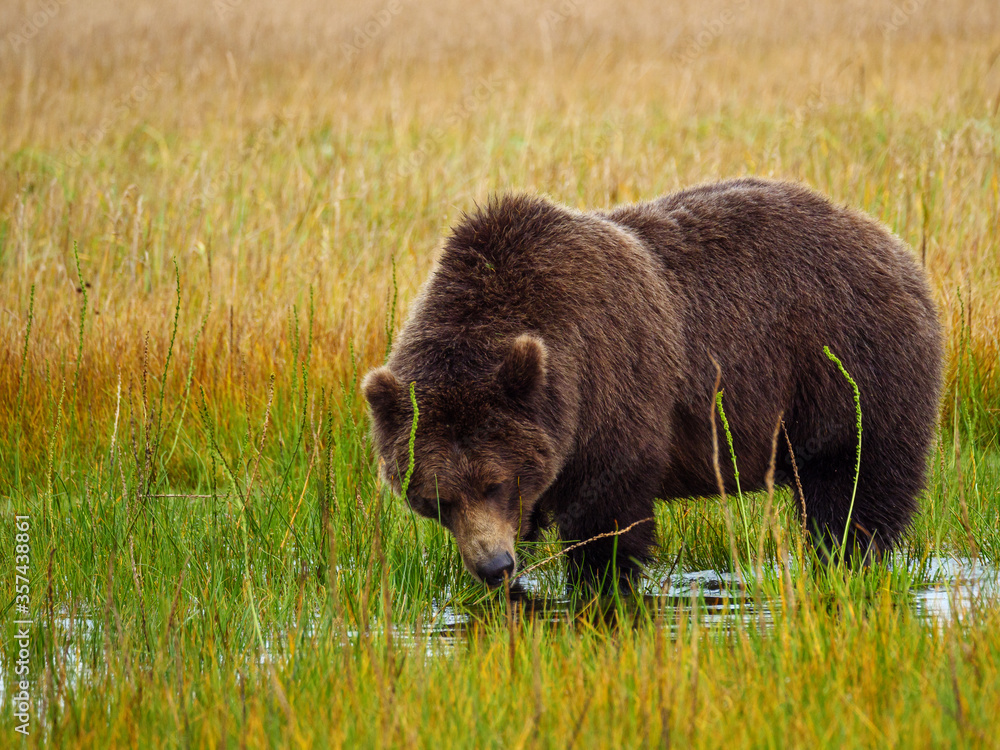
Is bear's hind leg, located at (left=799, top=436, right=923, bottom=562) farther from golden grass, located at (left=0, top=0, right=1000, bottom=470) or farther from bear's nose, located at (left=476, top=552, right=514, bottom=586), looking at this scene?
bear's nose, located at (left=476, top=552, right=514, bottom=586)

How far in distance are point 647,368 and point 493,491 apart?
0.91 m

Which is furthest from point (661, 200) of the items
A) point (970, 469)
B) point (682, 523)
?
point (970, 469)

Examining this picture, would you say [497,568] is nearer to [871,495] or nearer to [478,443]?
[478,443]

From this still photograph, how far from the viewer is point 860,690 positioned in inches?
110

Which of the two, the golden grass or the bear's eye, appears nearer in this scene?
the bear's eye

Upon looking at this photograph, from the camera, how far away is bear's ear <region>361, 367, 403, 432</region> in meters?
4.15

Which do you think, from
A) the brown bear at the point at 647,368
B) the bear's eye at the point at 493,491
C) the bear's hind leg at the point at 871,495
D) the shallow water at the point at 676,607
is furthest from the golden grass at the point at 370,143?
the shallow water at the point at 676,607

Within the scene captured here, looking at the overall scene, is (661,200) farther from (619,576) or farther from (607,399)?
(619,576)

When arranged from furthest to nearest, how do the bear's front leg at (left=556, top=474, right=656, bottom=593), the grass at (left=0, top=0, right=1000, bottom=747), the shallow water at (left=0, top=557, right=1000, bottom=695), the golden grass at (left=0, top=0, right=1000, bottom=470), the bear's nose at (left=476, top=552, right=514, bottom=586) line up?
the golden grass at (left=0, top=0, right=1000, bottom=470)
the bear's front leg at (left=556, top=474, right=656, bottom=593)
the bear's nose at (left=476, top=552, right=514, bottom=586)
the shallow water at (left=0, top=557, right=1000, bottom=695)
the grass at (left=0, top=0, right=1000, bottom=747)

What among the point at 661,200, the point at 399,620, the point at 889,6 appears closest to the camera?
the point at 399,620

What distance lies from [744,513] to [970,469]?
1.91 meters

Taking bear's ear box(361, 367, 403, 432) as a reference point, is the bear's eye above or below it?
below

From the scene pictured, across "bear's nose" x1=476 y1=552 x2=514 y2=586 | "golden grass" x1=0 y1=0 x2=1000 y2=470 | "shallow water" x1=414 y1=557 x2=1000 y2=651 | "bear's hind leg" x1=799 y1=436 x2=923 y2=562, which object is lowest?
"shallow water" x1=414 y1=557 x2=1000 y2=651

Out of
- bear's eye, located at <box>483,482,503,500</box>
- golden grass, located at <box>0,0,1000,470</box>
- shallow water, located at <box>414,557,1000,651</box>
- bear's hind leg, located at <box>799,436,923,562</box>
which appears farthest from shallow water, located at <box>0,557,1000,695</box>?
golden grass, located at <box>0,0,1000,470</box>
